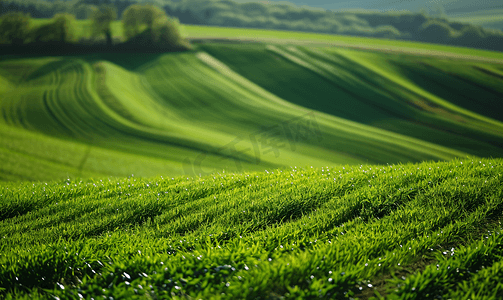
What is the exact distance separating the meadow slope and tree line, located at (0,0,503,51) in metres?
11.8

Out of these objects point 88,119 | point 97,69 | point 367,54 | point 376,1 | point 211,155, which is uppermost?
point 376,1

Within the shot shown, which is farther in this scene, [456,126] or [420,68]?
[420,68]

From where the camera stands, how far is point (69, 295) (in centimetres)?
367

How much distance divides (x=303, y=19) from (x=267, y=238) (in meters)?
77.6

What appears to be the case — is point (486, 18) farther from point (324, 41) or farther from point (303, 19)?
point (324, 41)

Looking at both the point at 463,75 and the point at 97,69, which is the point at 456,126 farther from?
the point at 97,69

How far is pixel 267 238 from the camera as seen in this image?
4.56m

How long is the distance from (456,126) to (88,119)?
31367mm

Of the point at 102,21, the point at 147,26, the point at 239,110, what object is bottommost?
the point at 239,110

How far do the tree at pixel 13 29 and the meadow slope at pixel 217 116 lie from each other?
3994mm

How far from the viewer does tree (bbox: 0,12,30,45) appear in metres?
38.2

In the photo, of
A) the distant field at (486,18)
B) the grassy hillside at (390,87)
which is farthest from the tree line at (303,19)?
the grassy hillside at (390,87)

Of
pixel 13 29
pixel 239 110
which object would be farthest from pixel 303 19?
pixel 13 29

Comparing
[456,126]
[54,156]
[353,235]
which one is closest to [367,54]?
[456,126]
